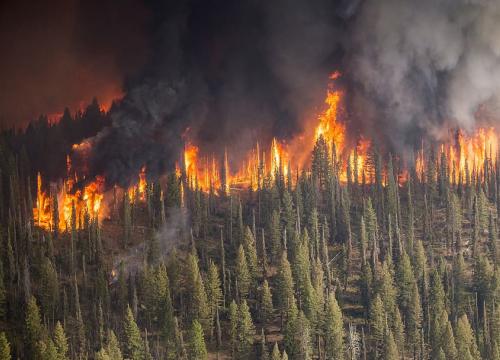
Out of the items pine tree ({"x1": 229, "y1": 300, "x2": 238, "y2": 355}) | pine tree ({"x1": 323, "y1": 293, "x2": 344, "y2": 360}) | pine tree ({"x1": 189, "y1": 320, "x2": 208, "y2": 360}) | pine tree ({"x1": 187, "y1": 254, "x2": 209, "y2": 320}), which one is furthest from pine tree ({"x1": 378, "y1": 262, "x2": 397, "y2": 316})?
pine tree ({"x1": 189, "y1": 320, "x2": 208, "y2": 360})

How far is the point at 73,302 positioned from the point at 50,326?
7433 millimetres

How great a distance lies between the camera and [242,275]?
18600 cm

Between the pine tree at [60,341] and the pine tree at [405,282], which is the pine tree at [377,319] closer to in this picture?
the pine tree at [405,282]

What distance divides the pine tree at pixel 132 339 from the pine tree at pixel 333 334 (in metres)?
34.6

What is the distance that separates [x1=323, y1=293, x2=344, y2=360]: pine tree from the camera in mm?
169125

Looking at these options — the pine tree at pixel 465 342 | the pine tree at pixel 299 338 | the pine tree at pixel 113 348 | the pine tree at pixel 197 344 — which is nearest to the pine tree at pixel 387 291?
the pine tree at pixel 465 342

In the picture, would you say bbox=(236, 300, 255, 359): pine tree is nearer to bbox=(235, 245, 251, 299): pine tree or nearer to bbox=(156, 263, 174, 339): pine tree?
bbox=(235, 245, 251, 299): pine tree

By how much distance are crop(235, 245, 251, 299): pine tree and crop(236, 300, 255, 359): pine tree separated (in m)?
12.8

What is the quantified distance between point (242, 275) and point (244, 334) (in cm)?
1806

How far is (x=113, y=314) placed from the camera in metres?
181

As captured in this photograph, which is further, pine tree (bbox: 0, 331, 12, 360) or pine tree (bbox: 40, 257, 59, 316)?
pine tree (bbox: 40, 257, 59, 316)

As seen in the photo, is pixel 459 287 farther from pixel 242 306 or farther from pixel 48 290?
pixel 48 290

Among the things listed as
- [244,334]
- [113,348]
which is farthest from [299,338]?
[113,348]

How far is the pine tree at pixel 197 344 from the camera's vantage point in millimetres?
164500
